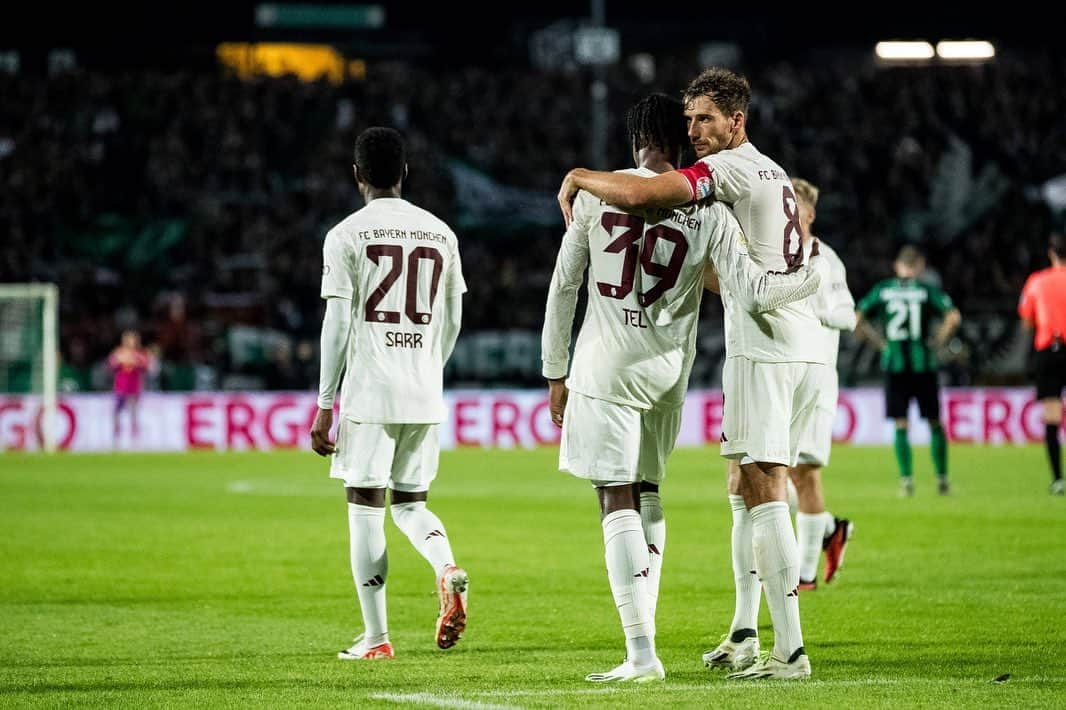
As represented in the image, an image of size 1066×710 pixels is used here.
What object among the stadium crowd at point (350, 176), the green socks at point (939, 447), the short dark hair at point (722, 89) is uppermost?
the stadium crowd at point (350, 176)

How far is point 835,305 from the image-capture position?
9281 mm

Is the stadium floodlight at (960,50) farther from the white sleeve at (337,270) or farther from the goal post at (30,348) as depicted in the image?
the white sleeve at (337,270)

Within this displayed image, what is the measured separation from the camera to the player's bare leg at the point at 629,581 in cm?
626

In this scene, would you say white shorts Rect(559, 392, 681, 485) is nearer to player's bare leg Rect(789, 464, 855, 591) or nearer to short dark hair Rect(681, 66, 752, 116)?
short dark hair Rect(681, 66, 752, 116)

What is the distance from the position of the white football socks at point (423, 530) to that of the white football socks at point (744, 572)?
4.00ft

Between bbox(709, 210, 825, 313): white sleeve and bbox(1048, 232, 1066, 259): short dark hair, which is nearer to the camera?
bbox(709, 210, 825, 313): white sleeve

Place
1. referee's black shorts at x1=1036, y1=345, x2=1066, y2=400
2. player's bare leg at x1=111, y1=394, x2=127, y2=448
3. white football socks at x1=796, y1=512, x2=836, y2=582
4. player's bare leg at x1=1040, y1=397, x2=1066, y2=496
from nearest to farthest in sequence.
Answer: white football socks at x1=796, y1=512, x2=836, y2=582
referee's black shorts at x1=1036, y1=345, x2=1066, y2=400
player's bare leg at x1=1040, y1=397, x2=1066, y2=496
player's bare leg at x1=111, y1=394, x2=127, y2=448

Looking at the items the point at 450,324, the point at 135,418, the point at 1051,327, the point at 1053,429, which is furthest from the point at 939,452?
the point at 135,418

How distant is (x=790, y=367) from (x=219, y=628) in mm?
3314

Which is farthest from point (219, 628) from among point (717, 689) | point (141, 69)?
point (141, 69)

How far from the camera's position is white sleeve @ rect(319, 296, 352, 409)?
698 centimetres

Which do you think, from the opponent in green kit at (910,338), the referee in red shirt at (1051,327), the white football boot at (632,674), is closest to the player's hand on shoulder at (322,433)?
the white football boot at (632,674)

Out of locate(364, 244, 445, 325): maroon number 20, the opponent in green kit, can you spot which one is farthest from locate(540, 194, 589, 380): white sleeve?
the opponent in green kit

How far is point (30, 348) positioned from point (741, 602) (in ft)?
70.5
